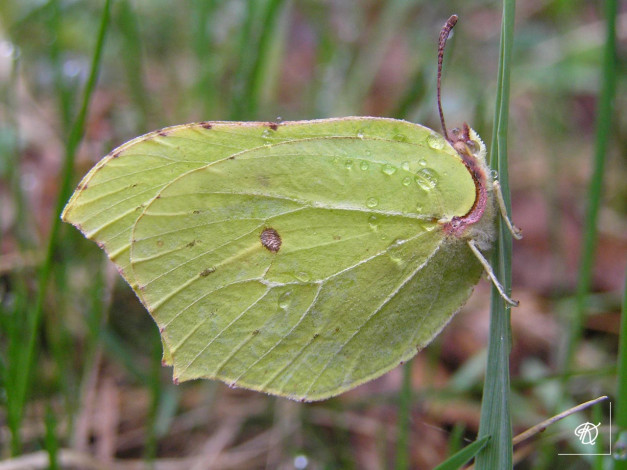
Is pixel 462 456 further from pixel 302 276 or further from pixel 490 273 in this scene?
pixel 302 276

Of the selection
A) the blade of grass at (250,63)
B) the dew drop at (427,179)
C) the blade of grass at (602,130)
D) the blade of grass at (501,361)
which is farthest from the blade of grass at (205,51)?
the blade of grass at (501,361)

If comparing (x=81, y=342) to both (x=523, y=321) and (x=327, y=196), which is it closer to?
(x=327, y=196)

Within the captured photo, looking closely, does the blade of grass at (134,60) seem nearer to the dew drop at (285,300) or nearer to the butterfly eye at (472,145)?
the dew drop at (285,300)

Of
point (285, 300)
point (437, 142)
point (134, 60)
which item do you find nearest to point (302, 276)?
point (285, 300)

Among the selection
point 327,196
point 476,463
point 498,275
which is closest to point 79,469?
point 327,196

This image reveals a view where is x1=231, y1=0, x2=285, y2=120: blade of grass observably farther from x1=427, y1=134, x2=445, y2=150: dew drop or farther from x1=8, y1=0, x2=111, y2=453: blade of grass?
x1=427, y1=134, x2=445, y2=150: dew drop

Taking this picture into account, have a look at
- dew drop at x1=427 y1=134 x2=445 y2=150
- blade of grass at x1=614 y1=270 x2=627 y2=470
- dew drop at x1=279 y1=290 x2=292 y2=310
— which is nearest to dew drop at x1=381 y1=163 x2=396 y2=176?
dew drop at x1=427 y1=134 x2=445 y2=150

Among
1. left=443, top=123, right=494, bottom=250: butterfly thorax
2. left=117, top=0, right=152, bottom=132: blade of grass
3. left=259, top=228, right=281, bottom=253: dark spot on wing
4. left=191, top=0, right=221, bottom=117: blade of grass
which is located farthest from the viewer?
left=191, top=0, right=221, bottom=117: blade of grass
